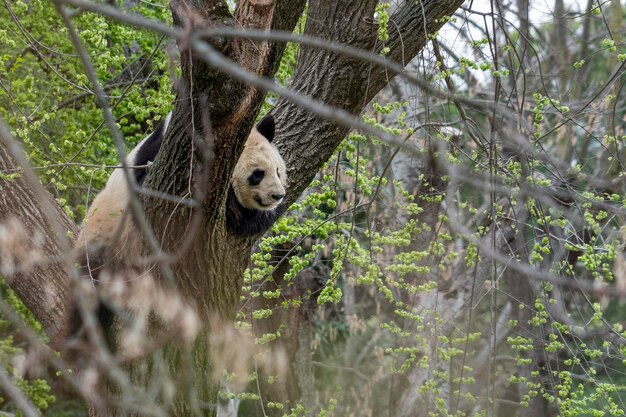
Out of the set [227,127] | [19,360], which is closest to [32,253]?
[227,127]

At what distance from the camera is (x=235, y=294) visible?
424 centimetres

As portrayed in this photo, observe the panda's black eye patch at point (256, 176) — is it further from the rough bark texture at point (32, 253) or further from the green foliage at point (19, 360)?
the green foliage at point (19, 360)

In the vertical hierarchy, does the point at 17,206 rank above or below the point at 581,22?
below

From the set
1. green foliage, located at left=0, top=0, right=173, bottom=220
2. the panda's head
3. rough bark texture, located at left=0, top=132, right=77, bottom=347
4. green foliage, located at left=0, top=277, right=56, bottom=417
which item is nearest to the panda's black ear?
the panda's head

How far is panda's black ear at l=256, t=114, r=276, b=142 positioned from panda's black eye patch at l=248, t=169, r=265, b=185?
0.72 feet

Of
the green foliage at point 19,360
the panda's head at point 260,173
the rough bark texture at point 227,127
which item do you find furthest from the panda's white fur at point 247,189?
the green foliage at point 19,360

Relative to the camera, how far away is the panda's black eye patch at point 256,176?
14.2 feet

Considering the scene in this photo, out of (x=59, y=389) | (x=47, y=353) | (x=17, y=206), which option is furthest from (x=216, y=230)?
(x=59, y=389)

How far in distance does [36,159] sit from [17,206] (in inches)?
63.2

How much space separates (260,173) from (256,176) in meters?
0.03

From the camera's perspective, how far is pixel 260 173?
4.33m

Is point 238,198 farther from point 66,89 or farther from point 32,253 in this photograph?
point 66,89

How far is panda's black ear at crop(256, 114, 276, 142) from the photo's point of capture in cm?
435

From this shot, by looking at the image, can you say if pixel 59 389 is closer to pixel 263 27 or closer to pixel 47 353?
pixel 263 27
